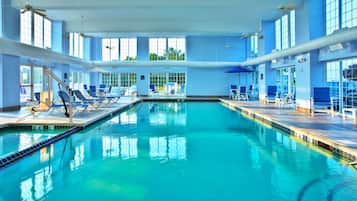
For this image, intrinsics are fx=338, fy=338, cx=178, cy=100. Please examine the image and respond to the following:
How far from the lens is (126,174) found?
4.61 meters

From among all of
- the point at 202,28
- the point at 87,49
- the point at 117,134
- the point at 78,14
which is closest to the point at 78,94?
the point at 78,14

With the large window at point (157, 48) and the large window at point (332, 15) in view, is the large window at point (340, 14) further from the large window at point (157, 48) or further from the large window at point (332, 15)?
the large window at point (157, 48)

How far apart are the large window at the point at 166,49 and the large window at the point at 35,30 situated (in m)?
7.94

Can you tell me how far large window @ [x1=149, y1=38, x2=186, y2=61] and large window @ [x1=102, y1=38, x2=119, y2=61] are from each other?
2.30m

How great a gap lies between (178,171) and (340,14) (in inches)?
295

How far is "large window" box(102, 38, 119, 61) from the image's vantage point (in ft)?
73.6

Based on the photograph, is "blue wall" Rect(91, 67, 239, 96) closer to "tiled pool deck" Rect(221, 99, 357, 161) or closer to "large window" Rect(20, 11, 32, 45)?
"large window" Rect(20, 11, 32, 45)

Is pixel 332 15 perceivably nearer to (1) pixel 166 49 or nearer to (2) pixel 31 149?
(2) pixel 31 149

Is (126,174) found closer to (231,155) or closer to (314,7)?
(231,155)

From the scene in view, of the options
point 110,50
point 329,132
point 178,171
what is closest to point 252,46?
point 110,50

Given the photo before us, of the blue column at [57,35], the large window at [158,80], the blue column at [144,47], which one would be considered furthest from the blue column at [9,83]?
the large window at [158,80]

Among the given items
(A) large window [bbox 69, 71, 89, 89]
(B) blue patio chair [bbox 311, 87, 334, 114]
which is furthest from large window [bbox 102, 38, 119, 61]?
(B) blue patio chair [bbox 311, 87, 334, 114]

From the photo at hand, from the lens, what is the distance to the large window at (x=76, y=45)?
18406mm

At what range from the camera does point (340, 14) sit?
958 cm
